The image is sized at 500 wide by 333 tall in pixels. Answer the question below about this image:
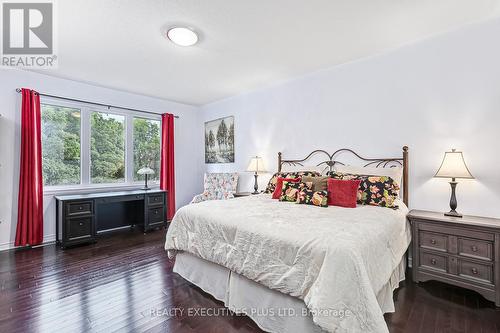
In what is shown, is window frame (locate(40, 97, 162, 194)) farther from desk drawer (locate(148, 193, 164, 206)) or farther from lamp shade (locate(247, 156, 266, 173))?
lamp shade (locate(247, 156, 266, 173))

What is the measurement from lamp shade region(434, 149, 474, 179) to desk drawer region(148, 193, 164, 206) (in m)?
4.09

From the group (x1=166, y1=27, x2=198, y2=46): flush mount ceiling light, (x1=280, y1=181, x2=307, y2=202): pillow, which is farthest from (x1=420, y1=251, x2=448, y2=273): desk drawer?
(x1=166, y1=27, x2=198, y2=46): flush mount ceiling light

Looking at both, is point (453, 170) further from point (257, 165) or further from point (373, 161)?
point (257, 165)

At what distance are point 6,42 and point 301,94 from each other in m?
3.65

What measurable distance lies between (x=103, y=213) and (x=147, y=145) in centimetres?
150

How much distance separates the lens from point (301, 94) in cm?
374

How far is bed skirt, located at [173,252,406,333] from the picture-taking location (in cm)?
158

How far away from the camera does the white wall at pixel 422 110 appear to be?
232cm

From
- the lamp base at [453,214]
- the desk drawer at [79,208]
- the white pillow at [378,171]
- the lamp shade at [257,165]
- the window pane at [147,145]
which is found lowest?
the desk drawer at [79,208]

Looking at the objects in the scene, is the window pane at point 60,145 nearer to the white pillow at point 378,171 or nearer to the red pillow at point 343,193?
the red pillow at point 343,193

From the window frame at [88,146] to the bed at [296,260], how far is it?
98.5 inches

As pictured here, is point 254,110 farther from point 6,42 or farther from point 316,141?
point 6,42

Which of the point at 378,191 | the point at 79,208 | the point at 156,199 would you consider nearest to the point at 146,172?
the point at 156,199

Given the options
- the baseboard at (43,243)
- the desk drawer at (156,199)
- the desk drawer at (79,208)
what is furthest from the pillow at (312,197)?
the baseboard at (43,243)
